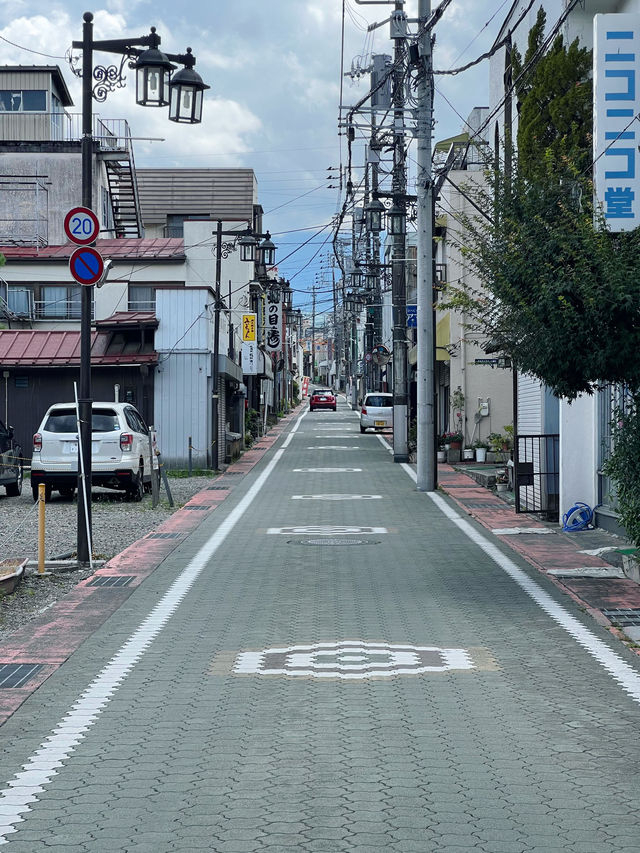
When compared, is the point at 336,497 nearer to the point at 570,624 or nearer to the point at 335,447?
the point at 570,624

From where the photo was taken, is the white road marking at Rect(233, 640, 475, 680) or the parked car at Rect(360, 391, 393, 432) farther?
the parked car at Rect(360, 391, 393, 432)

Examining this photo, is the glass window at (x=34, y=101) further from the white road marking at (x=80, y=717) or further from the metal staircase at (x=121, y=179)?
the white road marking at (x=80, y=717)

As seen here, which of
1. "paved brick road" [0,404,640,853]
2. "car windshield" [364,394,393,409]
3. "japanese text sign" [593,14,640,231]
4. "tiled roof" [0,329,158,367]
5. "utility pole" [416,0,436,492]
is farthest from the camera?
"car windshield" [364,394,393,409]

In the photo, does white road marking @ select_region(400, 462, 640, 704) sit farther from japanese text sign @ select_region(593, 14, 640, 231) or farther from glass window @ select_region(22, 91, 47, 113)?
glass window @ select_region(22, 91, 47, 113)

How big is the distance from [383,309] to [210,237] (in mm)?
35554

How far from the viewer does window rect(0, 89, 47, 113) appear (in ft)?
150

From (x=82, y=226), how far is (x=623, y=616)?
7.60 metres

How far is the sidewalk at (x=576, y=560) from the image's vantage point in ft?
34.6

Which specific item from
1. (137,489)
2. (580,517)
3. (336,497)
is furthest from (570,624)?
(137,489)

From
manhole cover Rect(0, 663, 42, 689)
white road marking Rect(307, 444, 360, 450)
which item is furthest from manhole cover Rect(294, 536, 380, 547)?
white road marking Rect(307, 444, 360, 450)

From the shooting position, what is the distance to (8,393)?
109 ft

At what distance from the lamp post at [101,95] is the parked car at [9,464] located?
9206 mm

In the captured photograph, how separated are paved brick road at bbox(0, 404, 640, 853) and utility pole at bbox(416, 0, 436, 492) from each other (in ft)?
38.6

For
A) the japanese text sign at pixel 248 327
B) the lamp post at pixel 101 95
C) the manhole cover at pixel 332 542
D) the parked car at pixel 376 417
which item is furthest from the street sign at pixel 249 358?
the lamp post at pixel 101 95
